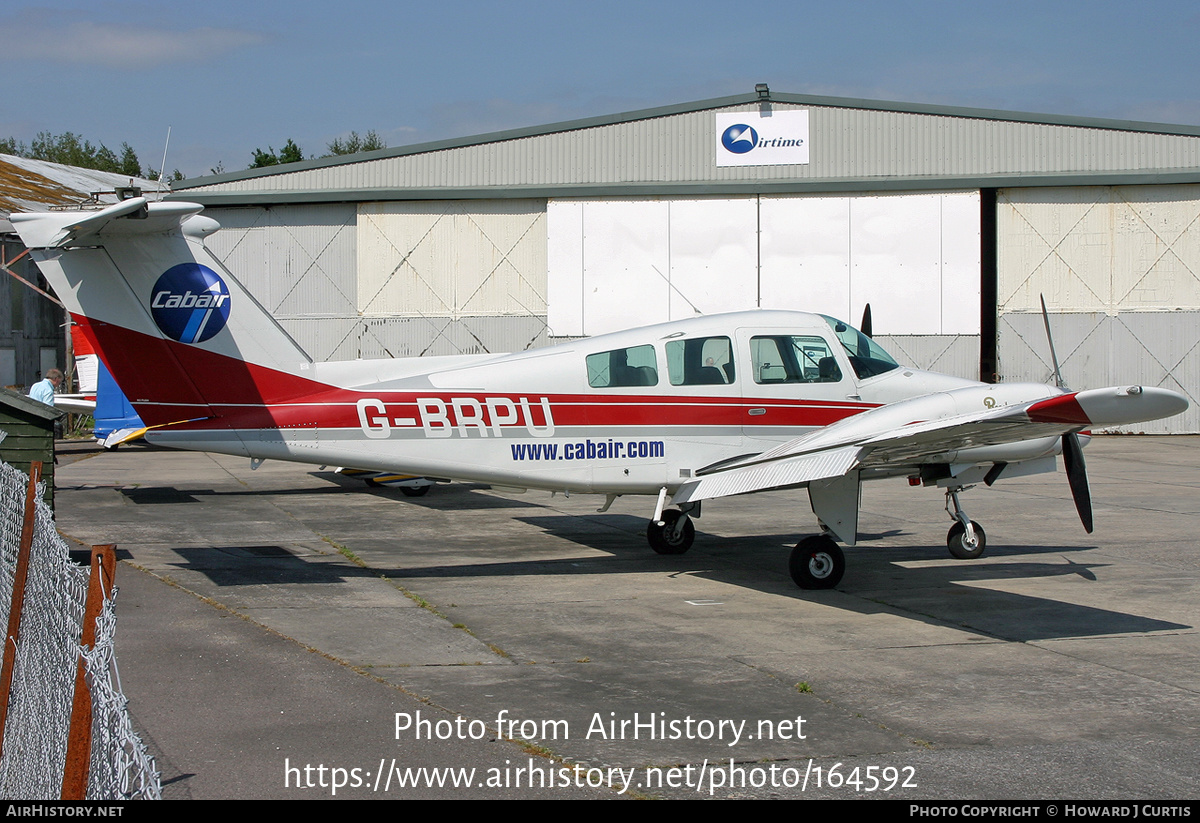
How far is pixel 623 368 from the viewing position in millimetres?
10578

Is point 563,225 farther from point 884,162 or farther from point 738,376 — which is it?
point 738,376

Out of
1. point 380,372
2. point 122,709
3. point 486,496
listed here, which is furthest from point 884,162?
point 122,709

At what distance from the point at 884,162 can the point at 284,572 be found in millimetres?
22068

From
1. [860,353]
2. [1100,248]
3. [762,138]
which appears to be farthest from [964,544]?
[1100,248]

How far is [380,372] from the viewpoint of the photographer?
33.8 feet

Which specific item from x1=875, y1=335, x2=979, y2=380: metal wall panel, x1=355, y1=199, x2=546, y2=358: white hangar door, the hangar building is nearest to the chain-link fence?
x1=355, y1=199, x2=546, y2=358: white hangar door

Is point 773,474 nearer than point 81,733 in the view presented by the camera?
No

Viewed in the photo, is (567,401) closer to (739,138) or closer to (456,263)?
(456,263)

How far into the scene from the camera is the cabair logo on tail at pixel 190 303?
378 inches

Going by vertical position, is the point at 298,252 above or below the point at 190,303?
above

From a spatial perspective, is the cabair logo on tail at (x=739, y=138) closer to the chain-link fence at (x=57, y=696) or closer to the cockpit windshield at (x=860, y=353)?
the cockpit windshield at (x=860, y=353)

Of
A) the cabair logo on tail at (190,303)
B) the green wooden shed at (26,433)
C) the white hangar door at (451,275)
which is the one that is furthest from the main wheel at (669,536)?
the white hangar door at (451,275)

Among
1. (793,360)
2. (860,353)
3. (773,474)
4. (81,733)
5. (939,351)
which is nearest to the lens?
(81,733)

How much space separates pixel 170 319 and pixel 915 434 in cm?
Result: 678
